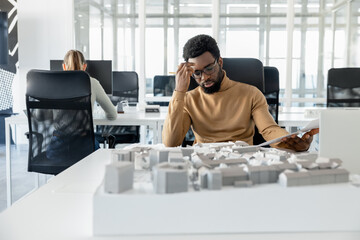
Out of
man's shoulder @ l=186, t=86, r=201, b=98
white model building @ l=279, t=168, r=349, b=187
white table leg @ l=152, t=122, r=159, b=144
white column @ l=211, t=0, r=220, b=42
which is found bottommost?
white table leg @ l=152, t=122, r=159, b=144

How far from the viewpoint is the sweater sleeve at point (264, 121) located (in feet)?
6.38

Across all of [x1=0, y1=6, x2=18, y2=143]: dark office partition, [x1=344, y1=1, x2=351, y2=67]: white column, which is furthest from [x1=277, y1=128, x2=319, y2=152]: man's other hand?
[x1=0, y1=6, x2=18, y2=143]: dark office partition

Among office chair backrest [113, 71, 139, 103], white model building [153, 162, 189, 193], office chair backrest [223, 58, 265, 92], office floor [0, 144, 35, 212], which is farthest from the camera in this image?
office chair backrest [113, 71, 139, 103]

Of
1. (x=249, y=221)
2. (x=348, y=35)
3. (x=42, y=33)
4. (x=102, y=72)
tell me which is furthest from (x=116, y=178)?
(x=348, y=35)

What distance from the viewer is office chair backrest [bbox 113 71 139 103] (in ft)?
15.3

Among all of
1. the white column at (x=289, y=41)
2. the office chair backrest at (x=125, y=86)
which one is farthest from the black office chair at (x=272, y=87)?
the white column at (x=289, y=41)

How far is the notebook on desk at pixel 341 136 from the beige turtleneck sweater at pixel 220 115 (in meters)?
1.05

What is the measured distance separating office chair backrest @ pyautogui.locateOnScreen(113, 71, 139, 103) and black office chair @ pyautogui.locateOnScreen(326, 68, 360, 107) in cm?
224

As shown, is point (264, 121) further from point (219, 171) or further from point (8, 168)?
point (8, 168)

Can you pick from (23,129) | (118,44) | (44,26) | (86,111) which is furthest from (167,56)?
(86,111)

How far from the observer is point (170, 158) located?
83 cm

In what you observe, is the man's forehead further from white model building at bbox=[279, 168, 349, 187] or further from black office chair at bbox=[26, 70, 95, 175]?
white model building at bbox=[279, 168, 349, 187]

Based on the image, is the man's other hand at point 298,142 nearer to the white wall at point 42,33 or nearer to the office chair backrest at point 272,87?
the office chair backrest at point 272,87

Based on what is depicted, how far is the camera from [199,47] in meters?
2.04
